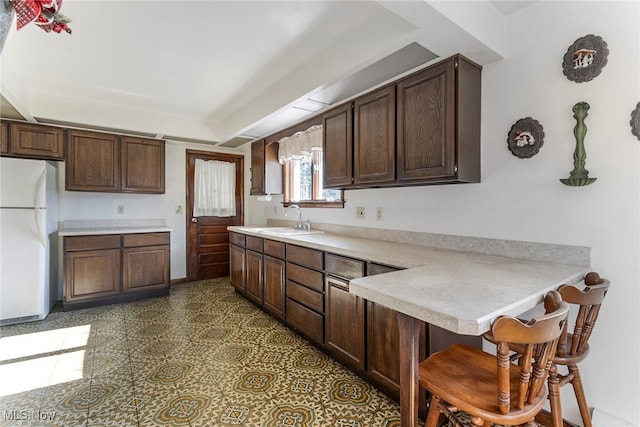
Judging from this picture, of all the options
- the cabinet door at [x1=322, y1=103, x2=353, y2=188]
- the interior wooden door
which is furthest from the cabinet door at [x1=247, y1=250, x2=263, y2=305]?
the interior wooden door

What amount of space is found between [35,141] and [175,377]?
3.26 metres

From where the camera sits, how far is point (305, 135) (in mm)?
3469

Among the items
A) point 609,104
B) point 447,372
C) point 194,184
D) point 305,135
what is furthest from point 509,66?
point 194,184

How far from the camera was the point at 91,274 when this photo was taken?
11.8ft

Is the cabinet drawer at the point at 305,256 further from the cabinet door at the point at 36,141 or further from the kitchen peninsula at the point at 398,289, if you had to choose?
the cabinet door at the point at 36,141

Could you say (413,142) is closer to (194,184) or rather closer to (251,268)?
(251,268)

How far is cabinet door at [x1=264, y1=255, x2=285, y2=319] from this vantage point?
2936 mm

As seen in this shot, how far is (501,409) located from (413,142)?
157 cm

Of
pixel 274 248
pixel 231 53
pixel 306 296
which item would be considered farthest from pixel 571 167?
pixel 231 53

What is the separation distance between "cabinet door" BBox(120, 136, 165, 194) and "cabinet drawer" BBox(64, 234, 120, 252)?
69cm

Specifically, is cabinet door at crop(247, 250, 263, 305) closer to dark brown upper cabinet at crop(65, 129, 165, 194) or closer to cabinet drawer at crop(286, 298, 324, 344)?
cabinet drawer at crop(286, 298, 324, 344)

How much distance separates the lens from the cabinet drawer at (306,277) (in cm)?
240

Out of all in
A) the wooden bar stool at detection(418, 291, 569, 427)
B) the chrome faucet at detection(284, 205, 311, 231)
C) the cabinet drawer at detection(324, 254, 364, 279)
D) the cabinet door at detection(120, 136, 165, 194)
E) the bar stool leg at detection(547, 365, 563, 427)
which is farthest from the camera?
the cabinet door at detection(120, 136, 165, 194)

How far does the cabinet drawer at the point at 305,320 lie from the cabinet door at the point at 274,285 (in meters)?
0.16
